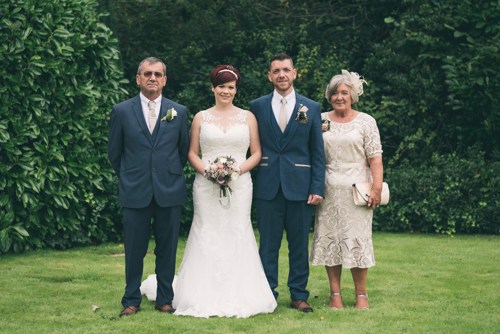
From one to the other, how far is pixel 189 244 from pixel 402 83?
20.8 ft

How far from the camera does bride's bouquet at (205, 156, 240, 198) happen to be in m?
7.22

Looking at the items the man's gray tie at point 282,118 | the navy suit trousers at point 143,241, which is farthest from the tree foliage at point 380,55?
the man's gray tie at point 282,118

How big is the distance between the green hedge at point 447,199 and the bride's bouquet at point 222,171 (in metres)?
5.43

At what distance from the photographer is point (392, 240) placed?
1162 centimetres

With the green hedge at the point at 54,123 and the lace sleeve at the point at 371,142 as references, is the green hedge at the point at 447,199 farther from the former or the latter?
the lace sleeve at the point at 371,142

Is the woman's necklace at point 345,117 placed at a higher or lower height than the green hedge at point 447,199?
higher

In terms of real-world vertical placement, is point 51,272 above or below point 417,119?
below

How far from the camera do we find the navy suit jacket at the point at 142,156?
23.7 ft

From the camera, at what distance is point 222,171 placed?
7.21m

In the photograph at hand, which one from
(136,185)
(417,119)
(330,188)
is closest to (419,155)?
(417,119)

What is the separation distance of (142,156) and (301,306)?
1802 millimetres

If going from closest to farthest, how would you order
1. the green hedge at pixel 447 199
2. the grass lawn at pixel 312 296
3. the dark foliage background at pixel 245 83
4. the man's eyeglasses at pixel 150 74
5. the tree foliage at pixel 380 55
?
the grass lawn at pixel 312 296, the man's eyeglasses at pixel 150 74, the dark foliage background at pixel 245 83, the green hedge at pixel 447 199, the tree foliage at pixel 380 55

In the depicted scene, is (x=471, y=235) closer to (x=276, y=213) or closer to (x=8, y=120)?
(x=276, y=213)

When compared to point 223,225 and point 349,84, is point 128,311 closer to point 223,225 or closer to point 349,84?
point 223,225
